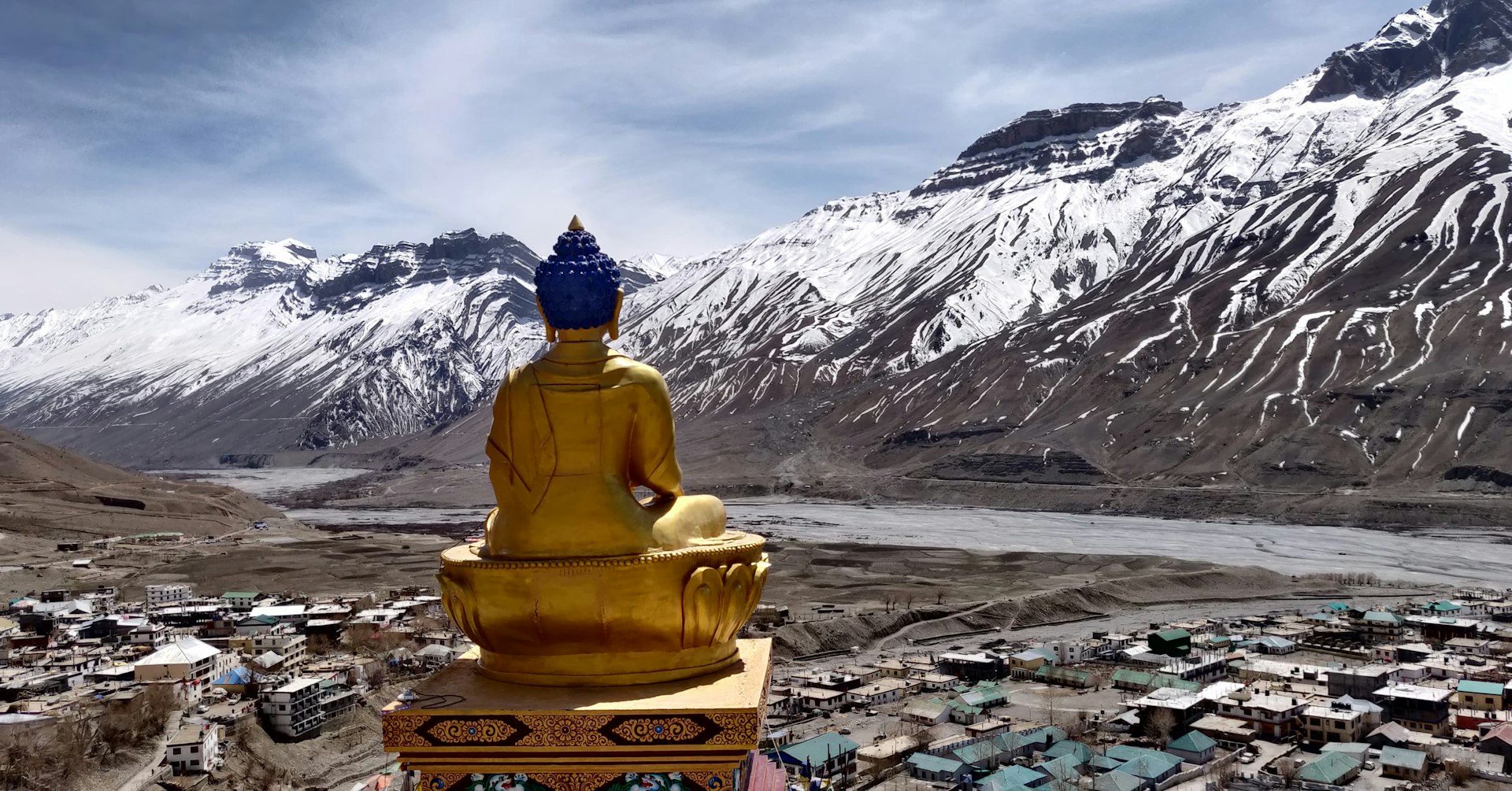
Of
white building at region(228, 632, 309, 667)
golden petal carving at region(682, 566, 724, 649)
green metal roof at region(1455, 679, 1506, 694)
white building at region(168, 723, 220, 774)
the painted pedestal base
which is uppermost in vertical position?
golden petal carving at region(682, 566, 724, 649)

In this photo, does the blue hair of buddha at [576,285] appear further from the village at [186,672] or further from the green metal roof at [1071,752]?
the green metal roof at [1071,752]

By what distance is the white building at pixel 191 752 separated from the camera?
29795mm

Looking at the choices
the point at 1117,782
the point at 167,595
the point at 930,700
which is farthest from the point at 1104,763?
the point at 167,595

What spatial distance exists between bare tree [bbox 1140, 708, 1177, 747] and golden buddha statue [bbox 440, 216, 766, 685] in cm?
3157

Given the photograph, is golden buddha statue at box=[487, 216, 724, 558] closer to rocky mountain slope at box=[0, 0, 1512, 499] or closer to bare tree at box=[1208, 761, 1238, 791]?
bare tree at box=[1208, 761, 1238, 791]

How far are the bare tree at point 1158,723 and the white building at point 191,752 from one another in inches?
993

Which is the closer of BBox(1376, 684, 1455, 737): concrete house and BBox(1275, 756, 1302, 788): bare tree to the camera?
BBox(1275, 756, 1302, 788): bare tree

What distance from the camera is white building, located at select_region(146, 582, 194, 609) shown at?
192 ft

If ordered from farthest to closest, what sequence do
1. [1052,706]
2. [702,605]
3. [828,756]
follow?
[1052,706] < [828,756] < [702,605]

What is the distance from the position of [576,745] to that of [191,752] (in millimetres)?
28592

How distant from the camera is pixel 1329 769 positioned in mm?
29969

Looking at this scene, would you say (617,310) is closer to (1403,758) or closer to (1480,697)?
(1403,758)

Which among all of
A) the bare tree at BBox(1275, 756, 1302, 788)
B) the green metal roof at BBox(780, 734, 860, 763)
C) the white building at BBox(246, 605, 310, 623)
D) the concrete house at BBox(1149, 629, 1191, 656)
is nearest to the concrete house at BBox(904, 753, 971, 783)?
the green metal roof at BBox(780, 734, 860, 763)

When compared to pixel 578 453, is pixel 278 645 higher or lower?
lower
